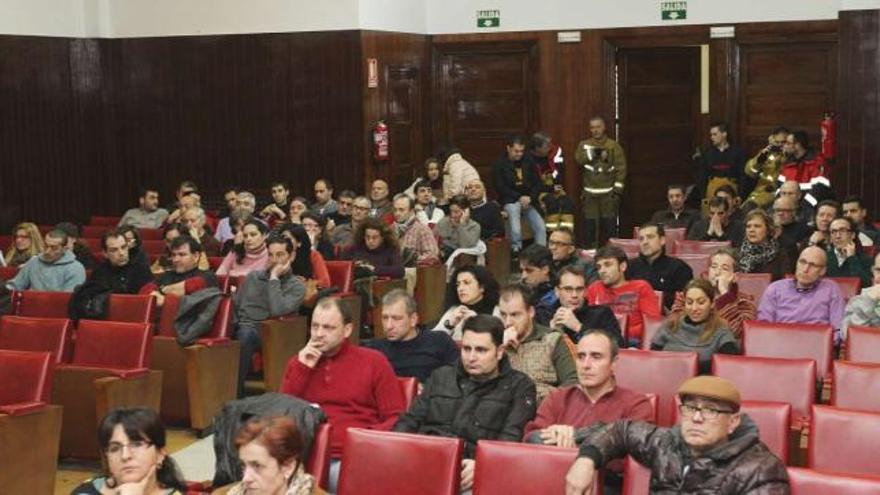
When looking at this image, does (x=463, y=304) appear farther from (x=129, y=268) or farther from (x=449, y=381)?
(x=129, y=268)

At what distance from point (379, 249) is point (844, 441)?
5717 mm

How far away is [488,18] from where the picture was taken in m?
15.0

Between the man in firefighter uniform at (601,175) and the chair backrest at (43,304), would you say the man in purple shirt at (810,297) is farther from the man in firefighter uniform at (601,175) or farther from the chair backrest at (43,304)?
the man in firefighter uniform at (601,175)

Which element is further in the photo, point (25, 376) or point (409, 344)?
point (25, 376)

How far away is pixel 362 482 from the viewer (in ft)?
15.7

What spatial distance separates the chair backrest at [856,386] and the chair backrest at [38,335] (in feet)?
13.4

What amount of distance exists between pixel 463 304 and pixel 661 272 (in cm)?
209

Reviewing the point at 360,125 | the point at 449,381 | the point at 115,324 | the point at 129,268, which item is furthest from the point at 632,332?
the point at 360,125

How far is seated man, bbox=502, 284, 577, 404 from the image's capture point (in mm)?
5820

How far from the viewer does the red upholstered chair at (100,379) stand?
277 inches

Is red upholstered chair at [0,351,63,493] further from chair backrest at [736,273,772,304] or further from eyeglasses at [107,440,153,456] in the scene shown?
chair backrest at [736,273,772,304]

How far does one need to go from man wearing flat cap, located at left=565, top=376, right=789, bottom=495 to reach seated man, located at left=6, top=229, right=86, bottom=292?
5.76m

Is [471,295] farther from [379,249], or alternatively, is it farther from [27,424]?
[379,249]

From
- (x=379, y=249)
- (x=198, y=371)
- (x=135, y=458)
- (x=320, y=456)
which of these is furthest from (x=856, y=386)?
(x=379, y=249)
